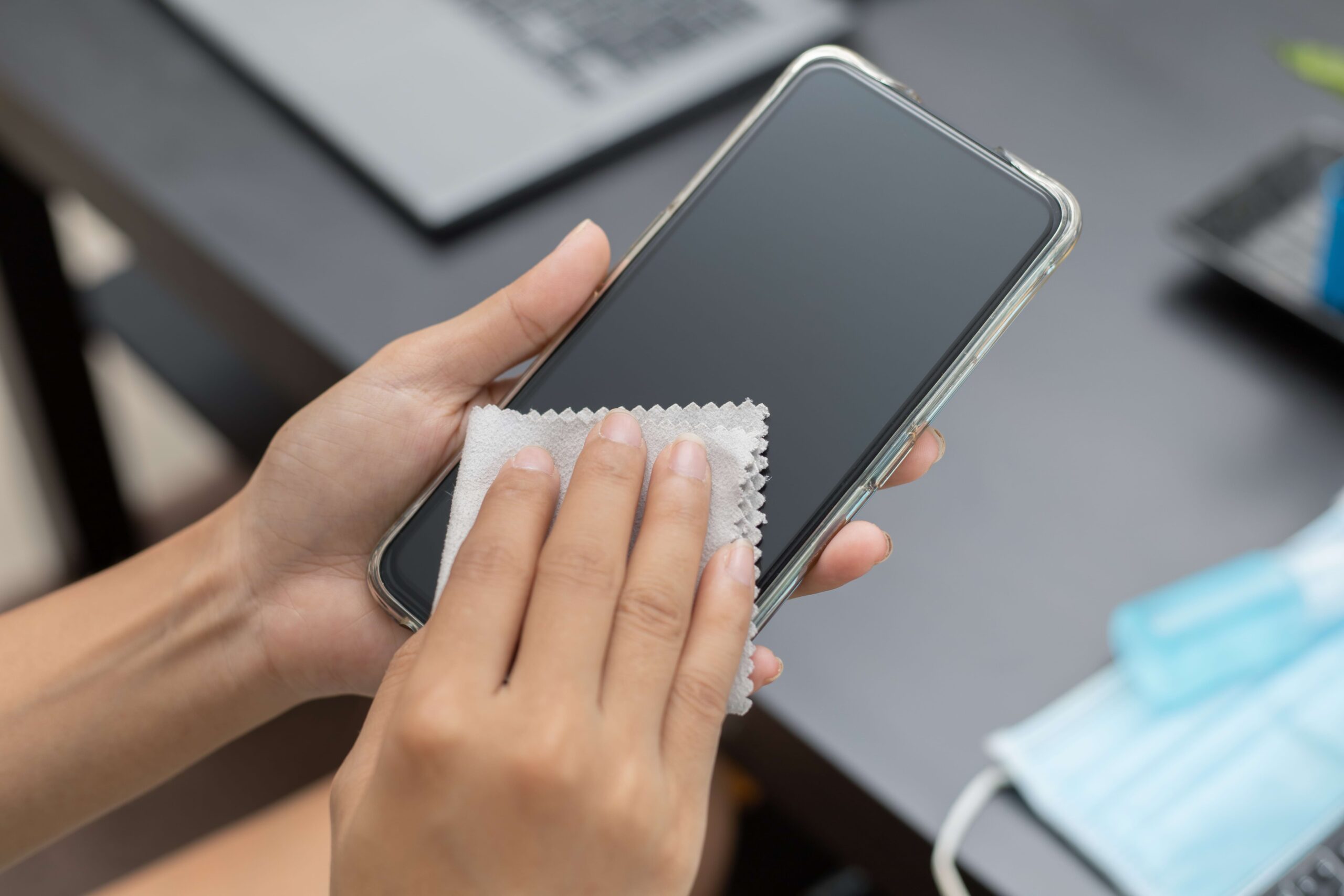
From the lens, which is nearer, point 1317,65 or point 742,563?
point 742,563

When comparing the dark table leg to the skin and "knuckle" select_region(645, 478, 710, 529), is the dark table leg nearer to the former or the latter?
the skin

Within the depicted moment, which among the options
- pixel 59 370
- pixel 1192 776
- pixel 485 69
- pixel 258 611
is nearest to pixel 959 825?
pixel 1192 776

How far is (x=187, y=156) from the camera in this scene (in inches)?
29.7

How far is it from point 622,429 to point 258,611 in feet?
0.79

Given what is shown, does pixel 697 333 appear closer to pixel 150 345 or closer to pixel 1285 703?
Result: pixel 1285 703

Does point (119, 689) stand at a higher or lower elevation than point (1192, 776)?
lower

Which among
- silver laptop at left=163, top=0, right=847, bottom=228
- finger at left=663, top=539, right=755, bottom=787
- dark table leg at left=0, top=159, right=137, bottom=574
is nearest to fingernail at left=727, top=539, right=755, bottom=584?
finger at left=663, top=539, right=755, bottom=787

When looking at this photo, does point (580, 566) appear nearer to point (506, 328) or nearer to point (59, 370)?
point (506, 328)

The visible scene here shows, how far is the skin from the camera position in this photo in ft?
1.74

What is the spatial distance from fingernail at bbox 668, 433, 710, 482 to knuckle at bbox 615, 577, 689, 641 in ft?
0.16

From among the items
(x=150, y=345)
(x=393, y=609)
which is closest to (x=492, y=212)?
(x=393, y=609)

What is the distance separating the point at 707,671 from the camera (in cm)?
39

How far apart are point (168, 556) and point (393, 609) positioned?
18 cm

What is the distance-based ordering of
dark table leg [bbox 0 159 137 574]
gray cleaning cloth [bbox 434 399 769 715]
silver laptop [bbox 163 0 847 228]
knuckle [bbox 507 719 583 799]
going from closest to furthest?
1. knuckle [bbox 507 719 583 799]
2. gray cleaning cloth [bbox 434 399 769 715]
3. silver laptop [bbox 163 0 847 228]
4. dark table leg [bbox 0 159 137 574]
